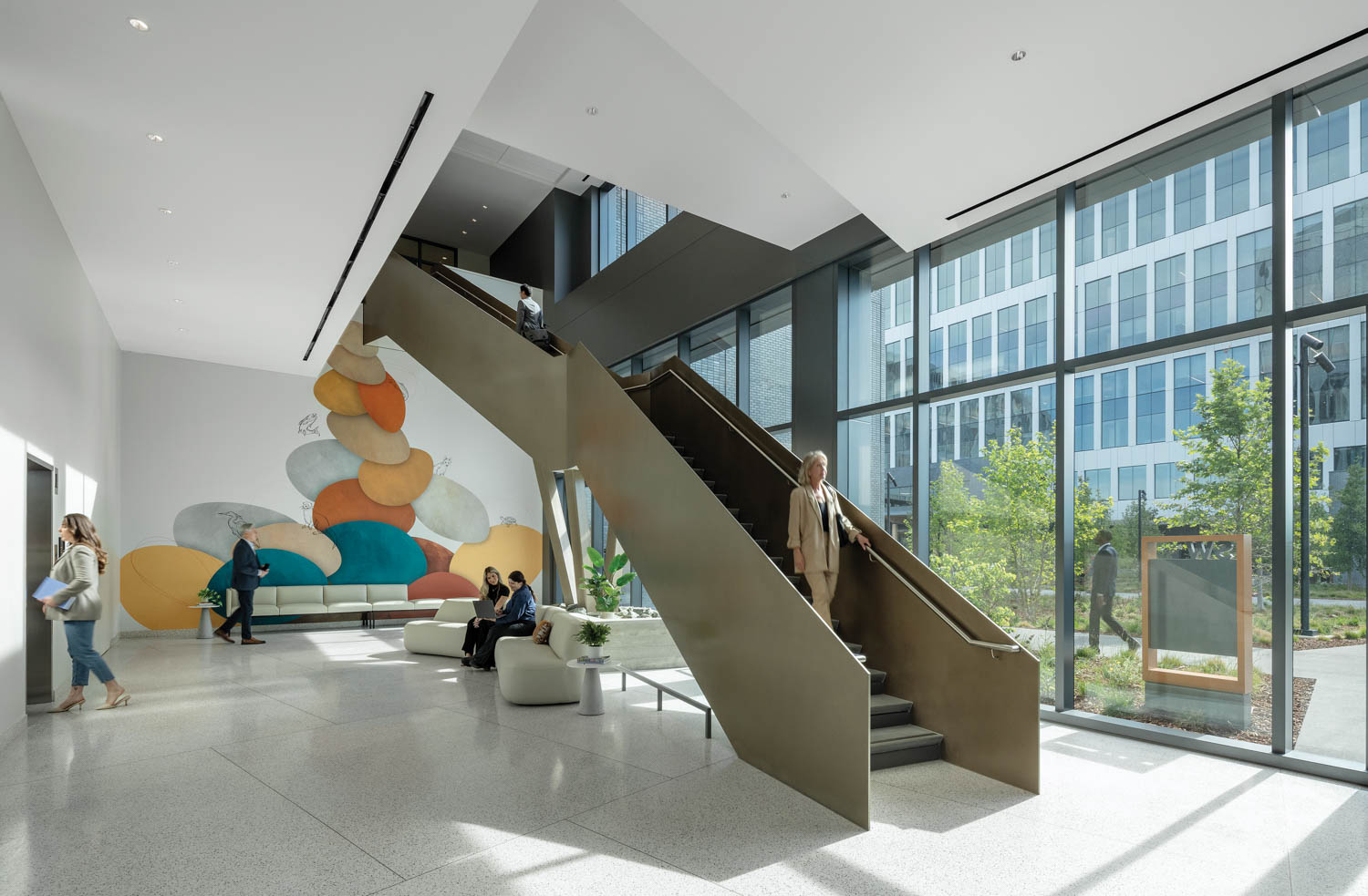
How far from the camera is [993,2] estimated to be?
14.9 feet

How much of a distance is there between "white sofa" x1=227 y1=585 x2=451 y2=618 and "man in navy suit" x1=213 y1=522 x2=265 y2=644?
0.52 m

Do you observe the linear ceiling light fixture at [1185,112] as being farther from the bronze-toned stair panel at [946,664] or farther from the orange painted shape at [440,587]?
the orange painted shape at [440,587]

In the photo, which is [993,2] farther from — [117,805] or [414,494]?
[414,494]

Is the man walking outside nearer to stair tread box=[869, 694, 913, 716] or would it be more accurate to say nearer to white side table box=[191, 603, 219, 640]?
stair tread box=[869, 694, 913, 716]

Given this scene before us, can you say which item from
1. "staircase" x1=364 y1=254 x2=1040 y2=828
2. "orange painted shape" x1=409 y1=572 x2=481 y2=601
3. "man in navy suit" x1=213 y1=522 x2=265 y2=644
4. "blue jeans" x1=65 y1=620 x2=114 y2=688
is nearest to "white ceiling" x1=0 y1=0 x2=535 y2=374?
"staircase" x1=364 y1=254 x2=1040 y2=828

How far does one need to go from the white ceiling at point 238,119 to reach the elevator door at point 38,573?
8.38 ft

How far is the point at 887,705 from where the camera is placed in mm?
5840

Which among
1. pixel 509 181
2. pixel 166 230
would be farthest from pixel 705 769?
pixel 509 181

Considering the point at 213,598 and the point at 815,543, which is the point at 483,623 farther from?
the point at 213,598

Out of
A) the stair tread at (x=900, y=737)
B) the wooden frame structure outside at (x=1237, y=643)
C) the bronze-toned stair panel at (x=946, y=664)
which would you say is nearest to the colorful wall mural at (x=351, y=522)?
the bronze-toned stair panel at (x=946, y=664)

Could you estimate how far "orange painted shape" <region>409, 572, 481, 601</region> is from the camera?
15199 millimetres

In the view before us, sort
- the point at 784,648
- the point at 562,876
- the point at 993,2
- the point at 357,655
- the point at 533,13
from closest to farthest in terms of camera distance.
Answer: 1. the point at 562,876
2. the point at 993,2
3. the point at 784,648
4. the point at 533,13
5. the point at 357,655

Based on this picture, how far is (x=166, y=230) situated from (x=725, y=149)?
557 centimetres

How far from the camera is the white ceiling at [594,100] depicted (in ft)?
15.3
